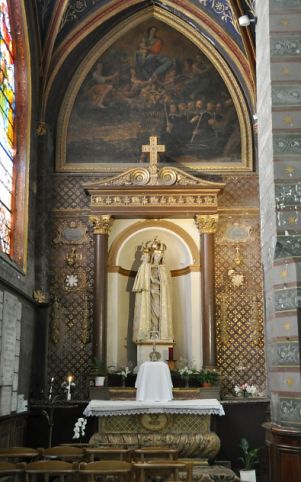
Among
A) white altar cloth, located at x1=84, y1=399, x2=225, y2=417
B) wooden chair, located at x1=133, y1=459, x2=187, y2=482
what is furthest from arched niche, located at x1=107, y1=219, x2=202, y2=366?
wooden chair, located at x1=133, y1=459, x2=187, y2=482

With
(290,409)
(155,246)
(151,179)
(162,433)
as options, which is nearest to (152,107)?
(151,179)

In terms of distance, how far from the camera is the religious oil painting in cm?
1602

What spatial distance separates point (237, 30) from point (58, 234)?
6.07 meters

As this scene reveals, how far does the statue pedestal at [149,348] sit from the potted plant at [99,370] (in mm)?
773

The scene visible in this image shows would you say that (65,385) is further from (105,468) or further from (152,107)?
(105,468)

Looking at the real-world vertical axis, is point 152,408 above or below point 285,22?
below

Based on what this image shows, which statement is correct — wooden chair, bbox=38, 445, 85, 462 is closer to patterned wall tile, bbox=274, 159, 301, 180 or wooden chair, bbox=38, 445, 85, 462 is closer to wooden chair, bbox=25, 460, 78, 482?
wooden chair, bbox=25, 460, 78, 482

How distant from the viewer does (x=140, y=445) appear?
42.0 ft

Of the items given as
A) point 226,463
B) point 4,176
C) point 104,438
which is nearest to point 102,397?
point 104,438

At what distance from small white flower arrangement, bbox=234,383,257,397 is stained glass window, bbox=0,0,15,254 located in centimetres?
553

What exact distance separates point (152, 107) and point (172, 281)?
161 inches

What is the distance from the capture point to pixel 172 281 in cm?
1586

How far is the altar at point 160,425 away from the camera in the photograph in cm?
1281

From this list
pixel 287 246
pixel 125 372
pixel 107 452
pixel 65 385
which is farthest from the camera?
pixel 65 385
